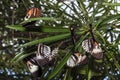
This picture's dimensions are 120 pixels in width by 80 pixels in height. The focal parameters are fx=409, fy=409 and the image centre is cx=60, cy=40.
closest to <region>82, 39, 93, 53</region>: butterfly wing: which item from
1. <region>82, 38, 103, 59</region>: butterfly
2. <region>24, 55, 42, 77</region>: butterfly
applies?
<region>82, 38, 103, 59</region>: butterfly

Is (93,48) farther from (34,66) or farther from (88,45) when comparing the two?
(34,66)

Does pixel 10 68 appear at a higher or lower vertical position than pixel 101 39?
lower

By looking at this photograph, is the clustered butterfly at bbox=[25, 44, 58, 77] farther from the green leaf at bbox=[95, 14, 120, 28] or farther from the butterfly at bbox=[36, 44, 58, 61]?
the green leaf at bbox=[95, 14, 120, 28]

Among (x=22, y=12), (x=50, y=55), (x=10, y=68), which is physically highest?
(x=50, y=55)

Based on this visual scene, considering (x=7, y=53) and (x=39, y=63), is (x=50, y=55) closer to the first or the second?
(x=39, y=63)

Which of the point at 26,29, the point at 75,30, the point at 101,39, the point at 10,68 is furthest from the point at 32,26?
the point at 10,68

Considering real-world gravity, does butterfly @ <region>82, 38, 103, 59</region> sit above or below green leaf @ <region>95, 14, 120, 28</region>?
below
